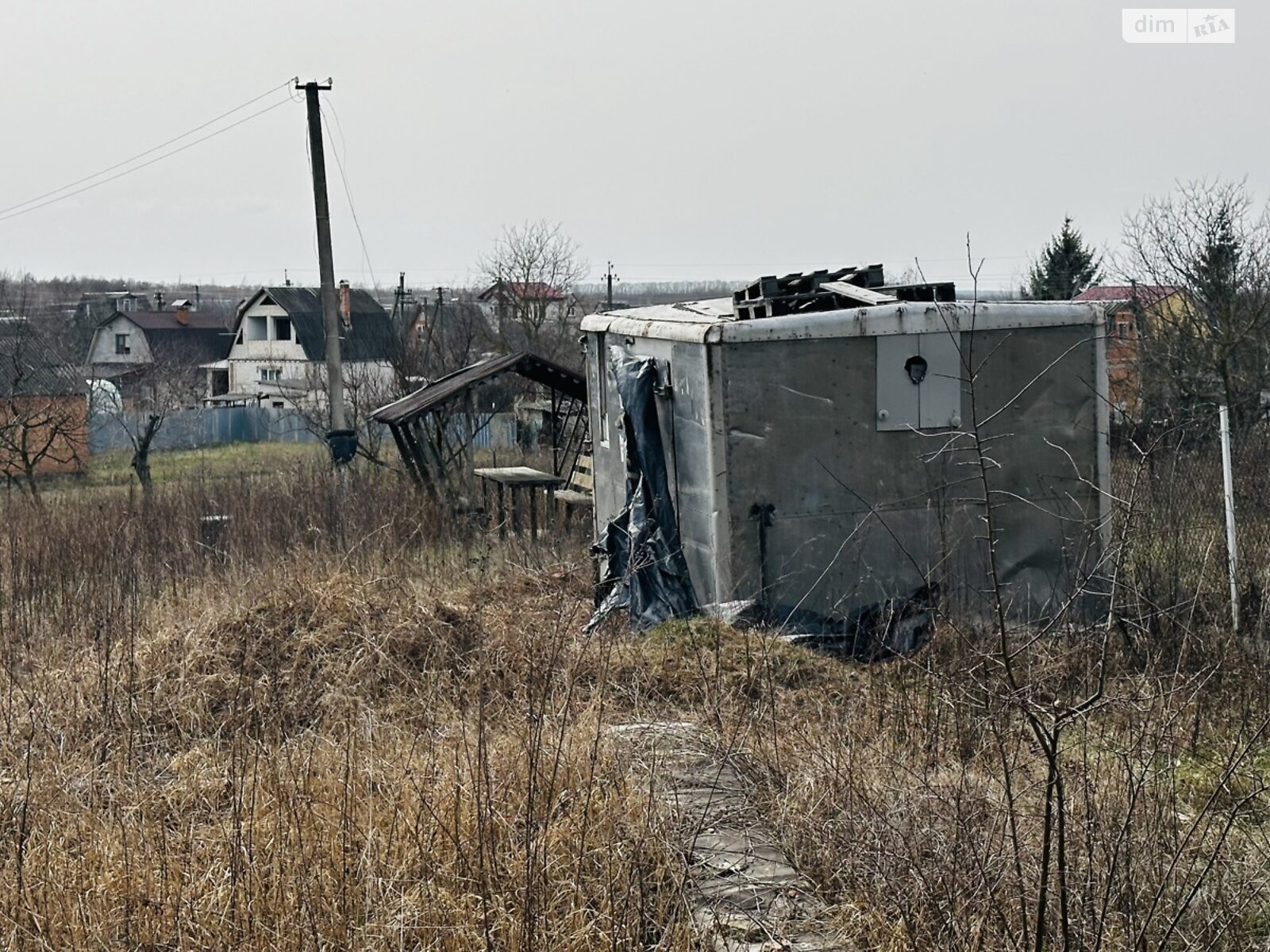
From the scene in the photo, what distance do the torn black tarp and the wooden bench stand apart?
349 cm

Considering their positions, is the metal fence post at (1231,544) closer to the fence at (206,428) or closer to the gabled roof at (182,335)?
the fence at (206,428)

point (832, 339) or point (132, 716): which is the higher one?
point (832, 339)

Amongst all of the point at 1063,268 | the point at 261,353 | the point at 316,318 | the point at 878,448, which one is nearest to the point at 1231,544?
the point at 878,448

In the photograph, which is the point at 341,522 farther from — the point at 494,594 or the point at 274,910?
the point at 274,910

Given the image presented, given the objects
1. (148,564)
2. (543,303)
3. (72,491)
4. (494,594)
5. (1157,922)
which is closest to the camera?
(1157,922)

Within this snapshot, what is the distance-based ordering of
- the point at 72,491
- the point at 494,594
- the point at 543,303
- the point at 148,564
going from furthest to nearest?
the point at 543,303, the point at 72,491, the point at 148,564, the point at 494,594

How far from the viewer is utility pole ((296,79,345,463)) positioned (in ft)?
62.4

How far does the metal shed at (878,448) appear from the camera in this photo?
8359 mm

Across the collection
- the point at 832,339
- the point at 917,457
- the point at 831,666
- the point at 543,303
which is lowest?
the point at 831,666

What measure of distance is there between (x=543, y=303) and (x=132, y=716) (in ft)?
106

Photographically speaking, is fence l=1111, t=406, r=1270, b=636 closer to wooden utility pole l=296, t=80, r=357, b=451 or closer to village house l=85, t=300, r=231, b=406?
wooden utility pole l=296, t=80, r=357, b=451

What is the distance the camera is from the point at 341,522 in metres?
12.6

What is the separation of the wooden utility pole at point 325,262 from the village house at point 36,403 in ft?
32.3

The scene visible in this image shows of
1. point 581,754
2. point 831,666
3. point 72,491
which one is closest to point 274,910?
point 581,754
